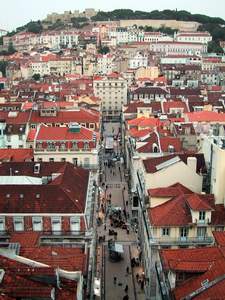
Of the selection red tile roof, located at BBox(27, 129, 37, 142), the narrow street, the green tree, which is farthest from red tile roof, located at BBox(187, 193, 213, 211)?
the green tree

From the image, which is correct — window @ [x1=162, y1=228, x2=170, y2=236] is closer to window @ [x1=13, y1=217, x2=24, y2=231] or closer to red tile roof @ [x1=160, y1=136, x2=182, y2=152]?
window @ [x1=13, y1=217, x2=24, y2=231]

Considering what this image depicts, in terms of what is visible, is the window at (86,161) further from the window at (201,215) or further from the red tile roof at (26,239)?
the red tile roof at (26,239)

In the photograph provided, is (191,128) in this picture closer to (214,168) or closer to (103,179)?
(103,179)

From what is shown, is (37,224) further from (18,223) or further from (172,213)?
(172,213)

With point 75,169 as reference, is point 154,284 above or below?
below

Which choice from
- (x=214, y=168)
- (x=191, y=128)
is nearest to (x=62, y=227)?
(x=214, y=168)

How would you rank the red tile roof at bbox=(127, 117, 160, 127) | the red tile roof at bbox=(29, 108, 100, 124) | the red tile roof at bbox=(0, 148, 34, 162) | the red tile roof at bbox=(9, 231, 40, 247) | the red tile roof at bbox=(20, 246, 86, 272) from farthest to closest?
the red tile roof at bbox=(29, 108, 100, 124), the red tile roof at bbox=(127, 117, 160, 127), the red tile roof at bbox=(0, 148, 34, 162), the red tile roof at bbox=(9, 231, 40, 247), the red tile roof at bbox=(20, 246, 86, 272)

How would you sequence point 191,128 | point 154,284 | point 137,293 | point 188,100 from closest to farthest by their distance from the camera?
point 154,284, point 137,293, point 191,128, point 188,100

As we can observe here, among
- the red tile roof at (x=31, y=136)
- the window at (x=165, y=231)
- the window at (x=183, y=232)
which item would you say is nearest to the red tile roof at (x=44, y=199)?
the window at (x=165, y=231)
